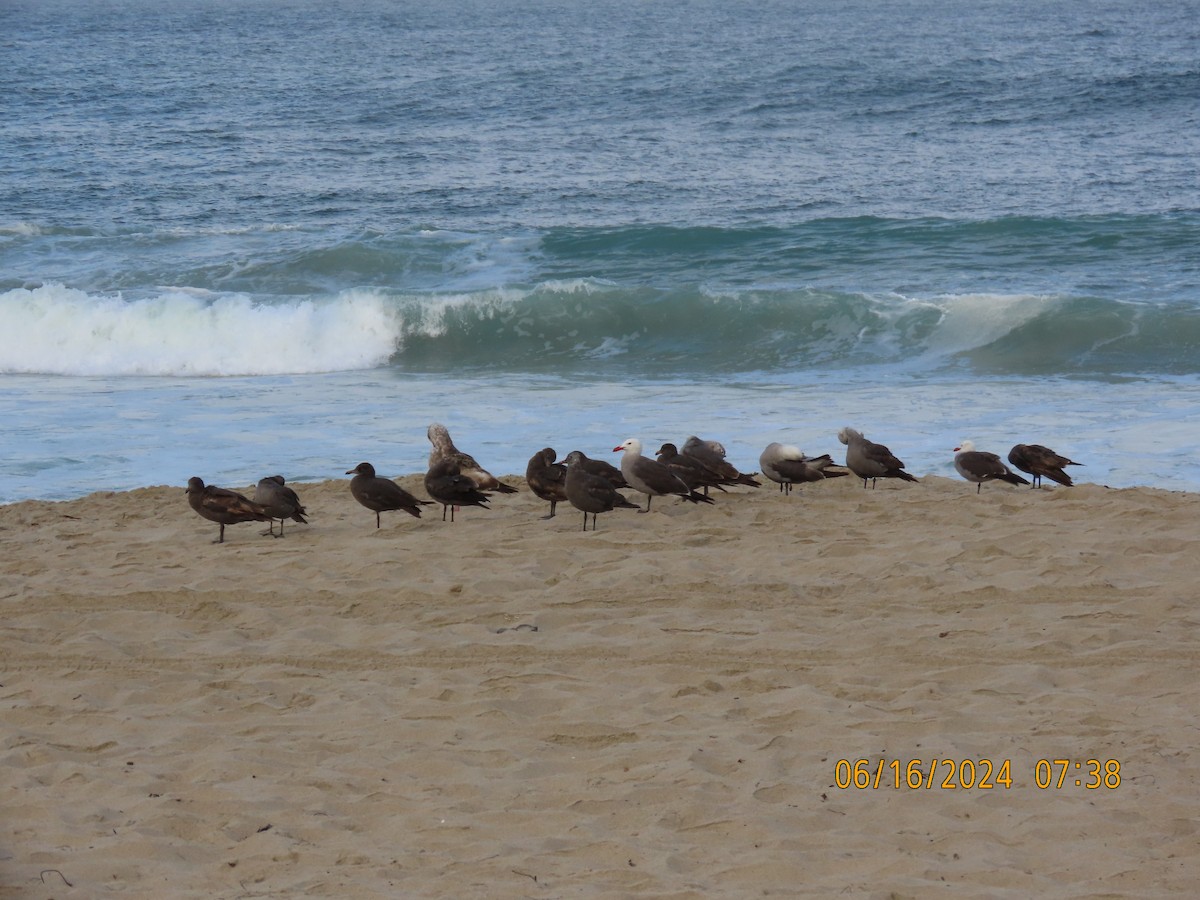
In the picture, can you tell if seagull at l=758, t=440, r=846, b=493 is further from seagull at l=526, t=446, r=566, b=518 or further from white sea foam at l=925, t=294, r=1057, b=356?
white sea foam at l=925, t=294, r=1057, b=356

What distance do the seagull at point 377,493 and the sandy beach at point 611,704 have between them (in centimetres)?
19

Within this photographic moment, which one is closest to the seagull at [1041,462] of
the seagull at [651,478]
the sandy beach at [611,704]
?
the sandy beach at [611,704]

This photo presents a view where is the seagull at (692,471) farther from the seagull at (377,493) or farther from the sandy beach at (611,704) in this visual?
the seagull at (377,493)

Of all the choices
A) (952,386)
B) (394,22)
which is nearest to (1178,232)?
(952,386)

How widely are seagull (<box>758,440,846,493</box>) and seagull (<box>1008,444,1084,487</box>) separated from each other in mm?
1381

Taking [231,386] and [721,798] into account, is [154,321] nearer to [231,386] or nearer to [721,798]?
[231,386]

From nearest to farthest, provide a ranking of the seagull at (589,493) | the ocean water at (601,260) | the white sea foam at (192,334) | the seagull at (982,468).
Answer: the seagull at (589,493), the seagull at (982,468), the ocean water at (601,260), the white sea foam at (192,334)

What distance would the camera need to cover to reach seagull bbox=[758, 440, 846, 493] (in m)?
10.2

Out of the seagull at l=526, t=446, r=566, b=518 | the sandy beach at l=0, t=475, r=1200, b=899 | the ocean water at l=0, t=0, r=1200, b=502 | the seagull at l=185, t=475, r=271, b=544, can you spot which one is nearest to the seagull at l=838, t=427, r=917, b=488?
the sandy beach at l=0, t=475, r=1200, b=899

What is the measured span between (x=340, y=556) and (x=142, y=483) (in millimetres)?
3592

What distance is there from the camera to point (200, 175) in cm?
2966

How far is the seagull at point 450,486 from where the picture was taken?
948 centimetres

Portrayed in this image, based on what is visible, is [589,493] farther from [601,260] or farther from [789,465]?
[601,260]

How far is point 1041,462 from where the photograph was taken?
33.9 feet
